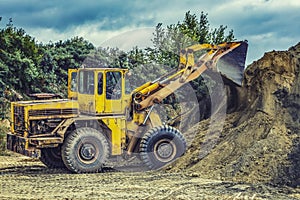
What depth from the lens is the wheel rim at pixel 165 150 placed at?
1641 cm

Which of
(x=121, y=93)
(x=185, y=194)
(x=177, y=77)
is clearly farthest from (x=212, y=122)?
(x=185, y=194)

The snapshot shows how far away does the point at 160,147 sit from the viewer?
16453mm

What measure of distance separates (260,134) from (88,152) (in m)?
4.57

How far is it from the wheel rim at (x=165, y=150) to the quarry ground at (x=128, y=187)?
0.79m

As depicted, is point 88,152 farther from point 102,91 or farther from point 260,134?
point 260,134

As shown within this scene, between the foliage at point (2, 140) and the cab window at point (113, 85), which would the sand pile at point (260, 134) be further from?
the foliage at point (2, 140)

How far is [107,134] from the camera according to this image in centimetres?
1625

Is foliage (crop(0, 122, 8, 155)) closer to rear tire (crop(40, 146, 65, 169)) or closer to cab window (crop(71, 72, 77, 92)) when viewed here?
rear tire (crop(40, 146, 65, 169))

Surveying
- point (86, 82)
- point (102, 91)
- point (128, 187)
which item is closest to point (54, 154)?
point (86, 82)

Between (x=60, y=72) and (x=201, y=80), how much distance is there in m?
11.6

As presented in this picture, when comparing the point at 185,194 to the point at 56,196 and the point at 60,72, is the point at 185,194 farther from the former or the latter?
the point at 60,72

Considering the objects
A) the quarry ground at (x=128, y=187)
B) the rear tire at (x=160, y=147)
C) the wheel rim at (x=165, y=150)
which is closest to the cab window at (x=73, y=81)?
the quarry ground at (x=128, y=187)

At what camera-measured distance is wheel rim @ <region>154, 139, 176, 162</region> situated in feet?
53.8

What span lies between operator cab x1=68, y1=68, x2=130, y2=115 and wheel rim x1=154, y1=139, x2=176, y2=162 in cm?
Answer: 138
